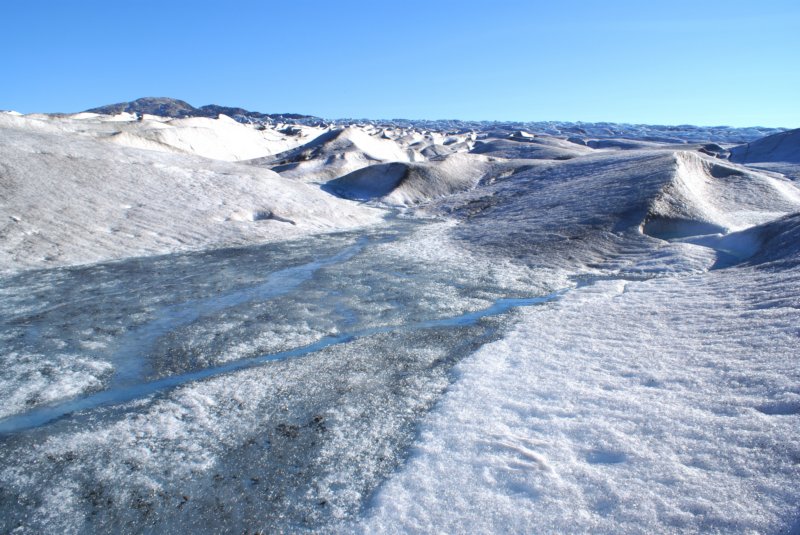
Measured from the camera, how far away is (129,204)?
11.0 m

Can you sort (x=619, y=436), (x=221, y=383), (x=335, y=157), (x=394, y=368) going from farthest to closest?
(x=335, y=157)
(x=394, y=368)
(x=221, y=383)
(x=619, y=436)

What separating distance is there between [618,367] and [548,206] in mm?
8702

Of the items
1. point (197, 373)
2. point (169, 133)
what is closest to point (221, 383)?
point (197, 373)

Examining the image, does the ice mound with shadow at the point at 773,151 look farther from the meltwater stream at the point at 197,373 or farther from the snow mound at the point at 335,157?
the meltwater stream at the point at 197,373

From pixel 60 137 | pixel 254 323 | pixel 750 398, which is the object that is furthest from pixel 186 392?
pixel 60 137

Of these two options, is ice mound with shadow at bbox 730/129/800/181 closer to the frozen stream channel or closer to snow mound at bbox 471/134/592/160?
snow mound at bbox 471/134/592/160

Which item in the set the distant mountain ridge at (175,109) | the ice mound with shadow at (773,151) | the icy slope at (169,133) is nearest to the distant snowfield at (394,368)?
the icy slope at (169,133)

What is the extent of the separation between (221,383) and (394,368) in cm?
143

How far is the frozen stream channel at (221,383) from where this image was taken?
301 centimetres

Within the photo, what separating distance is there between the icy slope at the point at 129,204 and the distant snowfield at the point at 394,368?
0.07 meters

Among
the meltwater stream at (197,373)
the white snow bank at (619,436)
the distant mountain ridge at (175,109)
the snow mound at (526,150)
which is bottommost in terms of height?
the meltwater stream at (197,373)

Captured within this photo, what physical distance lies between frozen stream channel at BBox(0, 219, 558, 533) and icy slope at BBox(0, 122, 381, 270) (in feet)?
4.36

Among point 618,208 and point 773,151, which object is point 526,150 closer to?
point 773,151

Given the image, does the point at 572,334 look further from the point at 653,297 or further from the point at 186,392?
the point at 186,392
